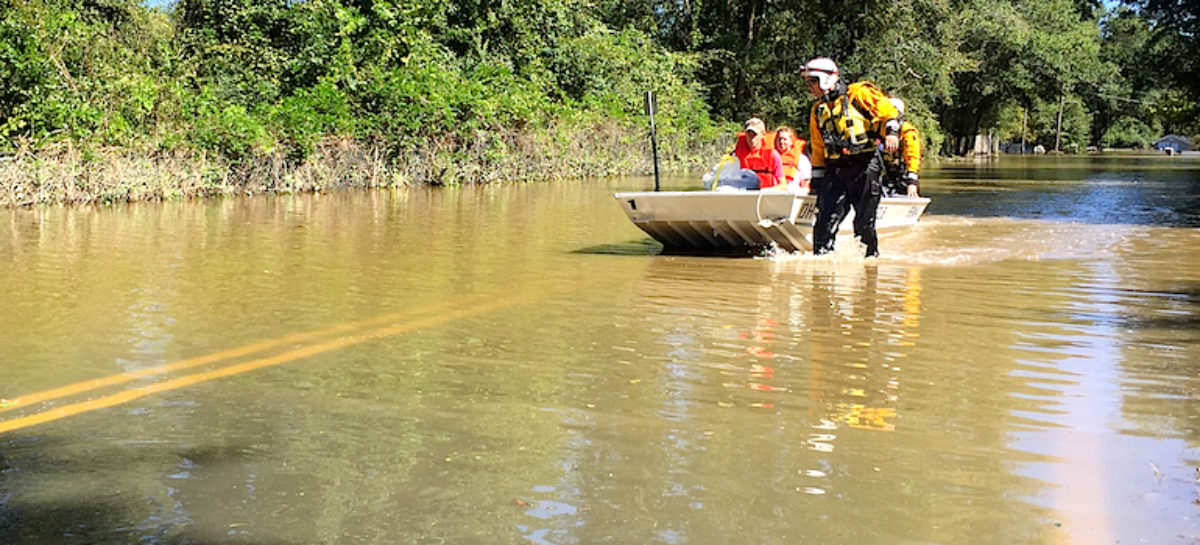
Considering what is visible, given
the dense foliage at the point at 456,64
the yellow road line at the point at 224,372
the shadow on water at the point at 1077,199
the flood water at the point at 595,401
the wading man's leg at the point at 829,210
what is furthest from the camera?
the dense foliage at the point at 456,64

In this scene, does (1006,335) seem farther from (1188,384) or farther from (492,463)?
(492,463)

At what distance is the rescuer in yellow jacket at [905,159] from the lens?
12078mm

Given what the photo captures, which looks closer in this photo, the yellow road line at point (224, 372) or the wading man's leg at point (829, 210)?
the yellow road line at point (224, 372)

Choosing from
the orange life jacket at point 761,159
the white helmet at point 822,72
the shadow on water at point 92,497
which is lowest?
the shadow on water at point 92,497

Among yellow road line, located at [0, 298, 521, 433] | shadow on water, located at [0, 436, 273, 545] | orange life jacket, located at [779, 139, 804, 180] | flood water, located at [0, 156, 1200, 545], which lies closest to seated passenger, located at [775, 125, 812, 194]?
orange life jacket, located at [779, 139, 804, 180]

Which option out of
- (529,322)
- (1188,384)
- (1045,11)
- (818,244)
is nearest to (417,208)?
(818,244)

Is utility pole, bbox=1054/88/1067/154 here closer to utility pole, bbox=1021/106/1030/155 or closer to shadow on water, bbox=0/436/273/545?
utility pole, bbox=1021/106/1030/155

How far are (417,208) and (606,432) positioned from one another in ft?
51.2

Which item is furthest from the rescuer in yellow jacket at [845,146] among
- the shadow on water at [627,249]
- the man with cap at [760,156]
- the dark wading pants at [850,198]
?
the shadow on water at [627,249]

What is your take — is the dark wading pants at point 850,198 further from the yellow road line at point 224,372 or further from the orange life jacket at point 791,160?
the yellow road line at point 224,372

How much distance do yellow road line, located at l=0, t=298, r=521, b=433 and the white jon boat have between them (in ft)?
12.9

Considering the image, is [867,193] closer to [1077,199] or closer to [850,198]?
[850,198]

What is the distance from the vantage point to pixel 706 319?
834 cm

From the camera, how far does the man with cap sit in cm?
1274
